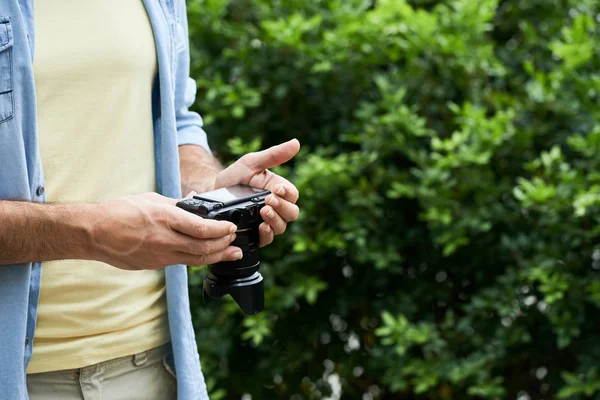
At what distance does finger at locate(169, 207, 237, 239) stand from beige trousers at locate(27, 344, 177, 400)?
0.43m

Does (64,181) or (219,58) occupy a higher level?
(64,181)

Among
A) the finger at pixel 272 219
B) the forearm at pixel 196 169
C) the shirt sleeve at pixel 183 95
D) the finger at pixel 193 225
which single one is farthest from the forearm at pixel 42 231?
the shirt sleeve at pixel 183 95

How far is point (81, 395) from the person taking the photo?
1.81 meters

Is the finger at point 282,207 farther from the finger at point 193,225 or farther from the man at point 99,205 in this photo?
A: the finger at point 193,225

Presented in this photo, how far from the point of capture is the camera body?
1.76 meters

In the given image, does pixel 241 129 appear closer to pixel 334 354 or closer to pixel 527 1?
pixel 334 354

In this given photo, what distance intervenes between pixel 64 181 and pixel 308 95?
71.1 inches

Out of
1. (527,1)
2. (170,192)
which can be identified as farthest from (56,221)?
(527,1)

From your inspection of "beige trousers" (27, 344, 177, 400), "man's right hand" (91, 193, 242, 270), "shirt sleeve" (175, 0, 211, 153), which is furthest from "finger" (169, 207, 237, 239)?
"shirt sleeve" (175, 0, 211, 153)

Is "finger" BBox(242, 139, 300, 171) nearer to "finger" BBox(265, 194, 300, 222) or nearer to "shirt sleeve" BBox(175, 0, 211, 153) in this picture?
"finger" BBox(265, 194, 300, 222)

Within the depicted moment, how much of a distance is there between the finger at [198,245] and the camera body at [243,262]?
0.09 meters

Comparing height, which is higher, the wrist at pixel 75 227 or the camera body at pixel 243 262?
the wrist at pixel 75 227

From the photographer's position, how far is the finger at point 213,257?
1654mm

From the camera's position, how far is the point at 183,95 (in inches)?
87.1
